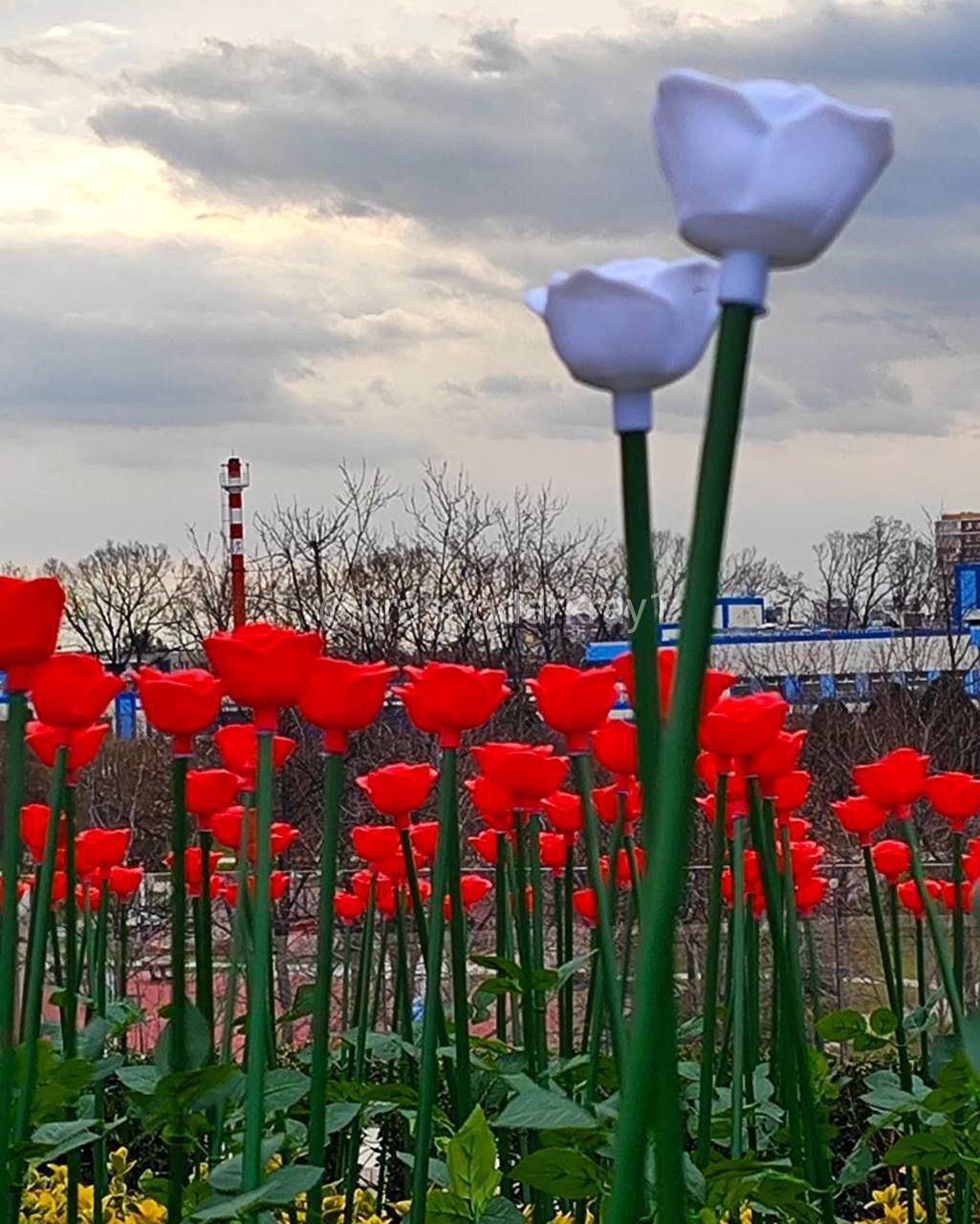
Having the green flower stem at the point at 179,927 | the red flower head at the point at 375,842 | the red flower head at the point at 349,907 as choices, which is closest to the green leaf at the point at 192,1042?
the green flower stem at the point at 179,927

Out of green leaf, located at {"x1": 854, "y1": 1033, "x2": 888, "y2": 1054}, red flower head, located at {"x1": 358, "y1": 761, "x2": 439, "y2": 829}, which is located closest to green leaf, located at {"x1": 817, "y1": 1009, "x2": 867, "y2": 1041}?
green leaf, located at {"x1": 854, "y1": 1033, "x2": 888, "y2": 1054}

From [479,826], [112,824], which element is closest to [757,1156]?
[479,826]

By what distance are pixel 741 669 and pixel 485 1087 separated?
13.8 meters

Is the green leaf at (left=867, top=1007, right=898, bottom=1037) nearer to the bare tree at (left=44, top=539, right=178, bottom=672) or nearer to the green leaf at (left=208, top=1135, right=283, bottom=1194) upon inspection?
the green leaf at (left=208, top=1135, right=283, bottom=1194)

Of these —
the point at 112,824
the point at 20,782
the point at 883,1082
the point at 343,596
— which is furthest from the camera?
the point at 343,596

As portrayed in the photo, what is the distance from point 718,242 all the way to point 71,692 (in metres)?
1.04

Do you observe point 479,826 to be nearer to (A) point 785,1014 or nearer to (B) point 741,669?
(B) point 741,669

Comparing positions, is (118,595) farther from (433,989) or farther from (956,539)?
(433,989)

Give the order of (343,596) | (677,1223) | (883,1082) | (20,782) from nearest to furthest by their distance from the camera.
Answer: (677,1223)
(20,782)
(883,1082)
(343,596)

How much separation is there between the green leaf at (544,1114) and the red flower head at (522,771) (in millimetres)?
513

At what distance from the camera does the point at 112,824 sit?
37.2ft

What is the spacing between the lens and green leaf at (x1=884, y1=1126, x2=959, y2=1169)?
1984 millimetres

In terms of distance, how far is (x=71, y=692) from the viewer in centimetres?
164

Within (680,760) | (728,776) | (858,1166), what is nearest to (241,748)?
(728,776)
